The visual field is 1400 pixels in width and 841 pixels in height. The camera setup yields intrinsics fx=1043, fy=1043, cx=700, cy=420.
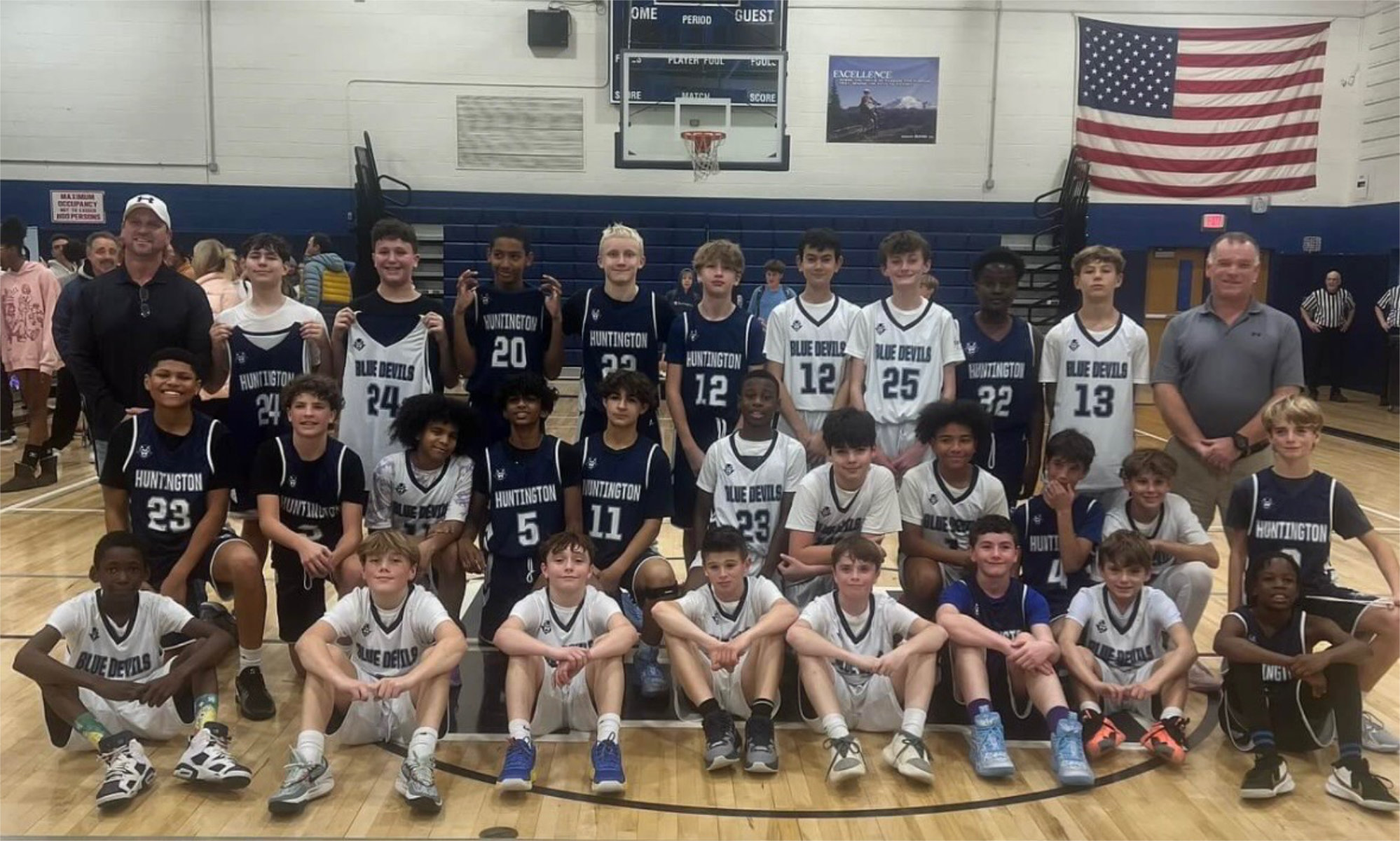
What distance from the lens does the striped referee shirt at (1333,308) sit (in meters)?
13.4

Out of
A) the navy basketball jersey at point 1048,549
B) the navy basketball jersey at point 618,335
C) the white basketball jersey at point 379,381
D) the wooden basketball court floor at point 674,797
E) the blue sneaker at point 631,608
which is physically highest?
the navy basketball jersey at point 618,335

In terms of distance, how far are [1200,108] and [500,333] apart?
12176 millimetres

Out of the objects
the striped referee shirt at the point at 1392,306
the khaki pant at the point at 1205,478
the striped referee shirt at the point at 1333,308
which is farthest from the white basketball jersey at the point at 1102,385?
the striped referee shirt at the point at 1333,308

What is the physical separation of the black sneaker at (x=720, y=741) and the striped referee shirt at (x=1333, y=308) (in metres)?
13.0

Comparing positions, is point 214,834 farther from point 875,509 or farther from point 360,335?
point 875,509

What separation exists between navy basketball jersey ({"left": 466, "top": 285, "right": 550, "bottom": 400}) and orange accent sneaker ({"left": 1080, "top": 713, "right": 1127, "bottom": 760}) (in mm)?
2646

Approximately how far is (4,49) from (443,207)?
18.8 feet

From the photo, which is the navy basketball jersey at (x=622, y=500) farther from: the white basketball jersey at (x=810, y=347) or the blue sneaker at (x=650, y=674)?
the white basketball jersey at (x=810, y=347)

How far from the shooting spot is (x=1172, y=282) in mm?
14508

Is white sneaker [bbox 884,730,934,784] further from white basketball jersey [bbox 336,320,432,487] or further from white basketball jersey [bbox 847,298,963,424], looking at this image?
white basketball jersey [bbox 336,320,432,487]

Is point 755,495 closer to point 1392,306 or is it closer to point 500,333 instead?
point 500,333

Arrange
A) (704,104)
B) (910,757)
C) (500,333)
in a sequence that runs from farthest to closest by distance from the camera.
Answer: (704,104) → (500,333) → (910,757)

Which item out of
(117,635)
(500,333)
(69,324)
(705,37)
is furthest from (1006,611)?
(705,37)

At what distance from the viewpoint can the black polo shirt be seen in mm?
4199
